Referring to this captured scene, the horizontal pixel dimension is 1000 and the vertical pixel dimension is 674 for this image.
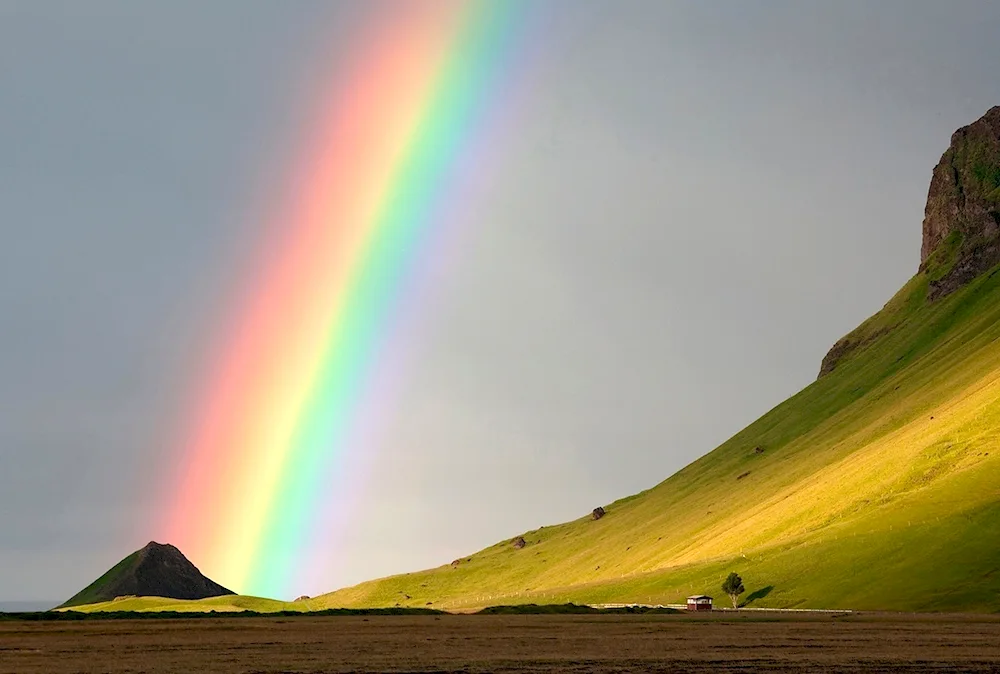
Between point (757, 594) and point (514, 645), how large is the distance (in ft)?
312

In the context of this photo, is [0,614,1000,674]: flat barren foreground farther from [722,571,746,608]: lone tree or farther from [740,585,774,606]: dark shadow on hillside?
[740,585,774,606]: dark shadow on hillside

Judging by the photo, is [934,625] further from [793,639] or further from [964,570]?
[964,570]

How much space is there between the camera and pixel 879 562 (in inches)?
6186

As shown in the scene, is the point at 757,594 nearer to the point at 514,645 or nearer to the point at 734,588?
the point at 734,588

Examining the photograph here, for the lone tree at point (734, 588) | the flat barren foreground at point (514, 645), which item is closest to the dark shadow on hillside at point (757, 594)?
the lone tree at point (734, 588)

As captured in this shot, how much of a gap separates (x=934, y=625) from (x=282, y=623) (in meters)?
66.2

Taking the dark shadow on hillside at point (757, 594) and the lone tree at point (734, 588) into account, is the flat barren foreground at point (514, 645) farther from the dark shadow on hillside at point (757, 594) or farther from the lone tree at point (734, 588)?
the dark shadow on hillside at point (757, 594)

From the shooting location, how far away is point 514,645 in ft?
260

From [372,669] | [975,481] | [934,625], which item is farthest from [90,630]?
[975,481]

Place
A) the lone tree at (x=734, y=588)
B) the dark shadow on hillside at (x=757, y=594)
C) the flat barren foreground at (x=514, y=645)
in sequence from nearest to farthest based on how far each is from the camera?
the flat barren foreground at (x=514, y=645) < the lone tree at (x=734, y=588) < the dark shadow on hillside at (x=757, y=594)

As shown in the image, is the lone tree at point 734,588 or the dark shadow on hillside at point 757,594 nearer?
the lone tree at point 734,588

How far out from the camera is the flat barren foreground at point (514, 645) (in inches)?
2461

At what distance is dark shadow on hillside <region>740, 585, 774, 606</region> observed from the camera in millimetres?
162375

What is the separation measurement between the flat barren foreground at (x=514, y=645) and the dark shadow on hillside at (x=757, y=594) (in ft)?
147
